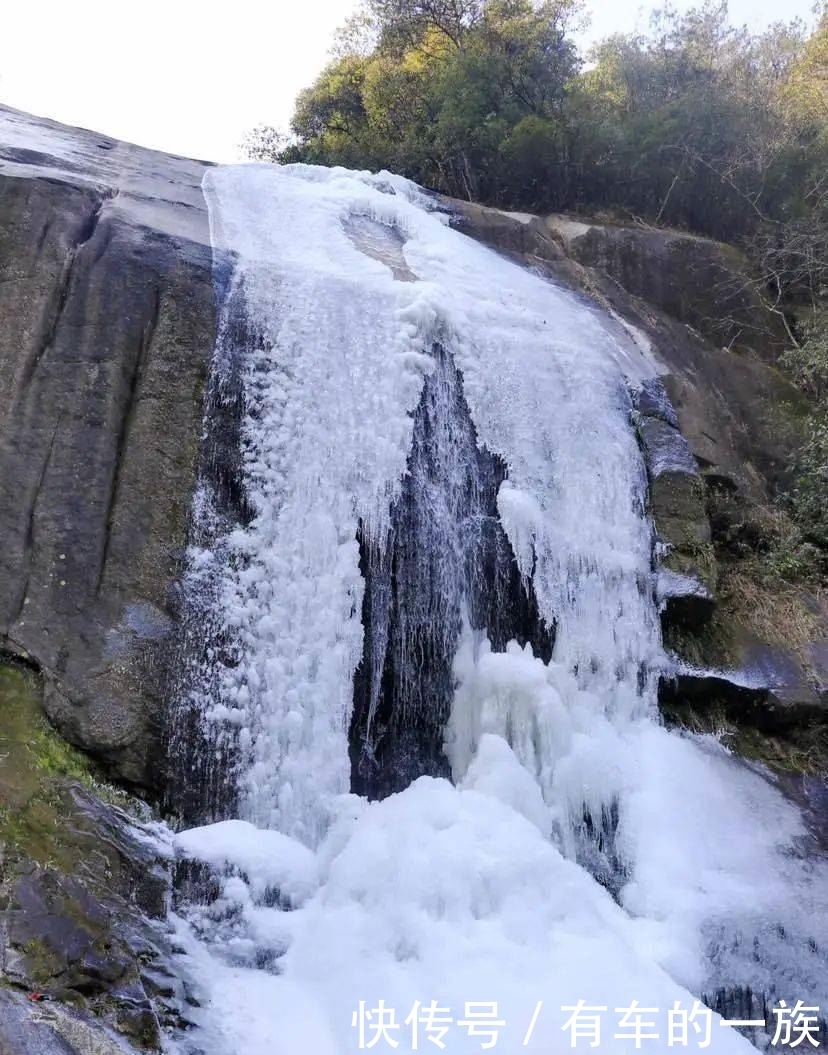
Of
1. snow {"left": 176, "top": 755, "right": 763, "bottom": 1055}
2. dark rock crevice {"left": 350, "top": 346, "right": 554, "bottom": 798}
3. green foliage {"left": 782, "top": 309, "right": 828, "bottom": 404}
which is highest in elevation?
green foliage {"left": 782, "top": 309, "right": 828, "bottom": 404}

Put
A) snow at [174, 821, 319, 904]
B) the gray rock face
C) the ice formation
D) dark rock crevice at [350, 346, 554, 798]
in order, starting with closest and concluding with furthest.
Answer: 1. the ice formation
2. snow at [174, 821, 319, 904]
3. the gray rock face
4. dark rock crevice at [350, 346, 554, 798]

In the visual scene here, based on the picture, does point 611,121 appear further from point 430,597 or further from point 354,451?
point 430,597

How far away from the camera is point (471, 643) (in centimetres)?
638

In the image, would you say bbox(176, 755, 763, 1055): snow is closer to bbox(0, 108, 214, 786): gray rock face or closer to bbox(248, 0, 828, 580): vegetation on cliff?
bbox(0, 108, 214, 786): gray rock face

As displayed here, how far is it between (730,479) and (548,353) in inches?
82.8

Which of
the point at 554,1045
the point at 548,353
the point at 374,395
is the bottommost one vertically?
the point at 554,1045

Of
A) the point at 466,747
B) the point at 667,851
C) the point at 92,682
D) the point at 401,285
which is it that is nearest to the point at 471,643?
the point at 466,747

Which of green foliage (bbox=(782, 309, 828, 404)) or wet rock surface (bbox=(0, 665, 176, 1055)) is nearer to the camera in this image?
wet rock surface (bbox=(0, 665, 176, 1055))

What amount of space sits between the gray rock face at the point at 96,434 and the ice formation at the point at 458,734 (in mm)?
404

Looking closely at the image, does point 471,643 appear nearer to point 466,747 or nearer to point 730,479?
point 466,747

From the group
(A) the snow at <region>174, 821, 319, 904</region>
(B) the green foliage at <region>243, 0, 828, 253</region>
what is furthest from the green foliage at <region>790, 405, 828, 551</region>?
(A) the snow at <region>174, 821, 319, 904</region>

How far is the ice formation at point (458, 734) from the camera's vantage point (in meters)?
4.41

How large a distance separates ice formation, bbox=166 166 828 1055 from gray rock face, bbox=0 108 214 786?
404 millimetres

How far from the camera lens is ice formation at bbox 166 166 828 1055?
4.41 meters
